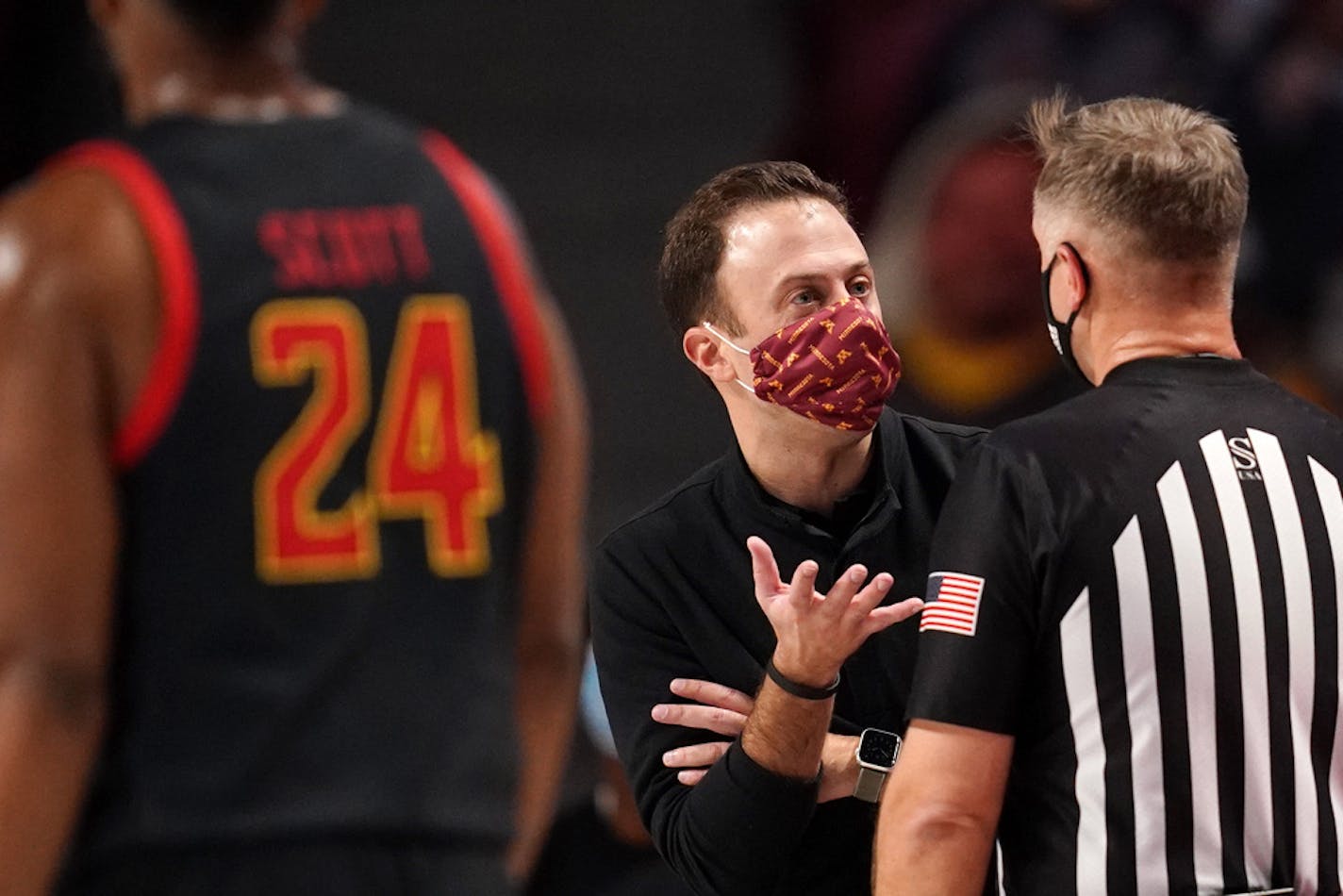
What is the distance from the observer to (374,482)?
114 inches

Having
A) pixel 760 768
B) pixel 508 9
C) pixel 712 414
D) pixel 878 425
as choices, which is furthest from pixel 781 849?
pixel 508 9

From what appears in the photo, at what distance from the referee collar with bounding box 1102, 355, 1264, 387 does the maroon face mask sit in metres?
0.31

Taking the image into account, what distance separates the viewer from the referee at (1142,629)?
266cm

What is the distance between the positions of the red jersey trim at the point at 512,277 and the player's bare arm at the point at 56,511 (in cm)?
50

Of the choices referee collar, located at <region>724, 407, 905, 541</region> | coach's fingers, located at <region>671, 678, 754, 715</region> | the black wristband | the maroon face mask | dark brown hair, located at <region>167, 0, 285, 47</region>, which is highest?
dark brown hair, located at <region>167, 0, 285, 47</region>

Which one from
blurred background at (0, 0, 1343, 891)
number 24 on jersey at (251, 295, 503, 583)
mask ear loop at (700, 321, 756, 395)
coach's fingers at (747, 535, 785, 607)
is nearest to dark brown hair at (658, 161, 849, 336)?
mask ear loop at (700, 321, 756, 395)

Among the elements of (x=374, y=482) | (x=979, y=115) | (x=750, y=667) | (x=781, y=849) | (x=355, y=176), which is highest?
(x=979, y=115)

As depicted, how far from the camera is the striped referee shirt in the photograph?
8.72 ft

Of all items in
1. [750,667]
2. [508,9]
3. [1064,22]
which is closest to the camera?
[750,667]

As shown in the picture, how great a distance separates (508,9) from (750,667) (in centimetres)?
696

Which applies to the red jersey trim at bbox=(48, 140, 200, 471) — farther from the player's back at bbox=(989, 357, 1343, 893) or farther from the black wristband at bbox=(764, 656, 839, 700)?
the player's back at bbox=(989, 357, 1343, 893)

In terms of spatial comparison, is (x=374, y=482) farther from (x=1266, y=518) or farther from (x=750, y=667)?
(x=1266, y=518)

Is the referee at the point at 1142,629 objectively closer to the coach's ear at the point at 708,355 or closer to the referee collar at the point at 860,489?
the referee collar at the point at 860,489

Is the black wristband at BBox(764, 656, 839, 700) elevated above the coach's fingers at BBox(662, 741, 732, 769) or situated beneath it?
elevated above
